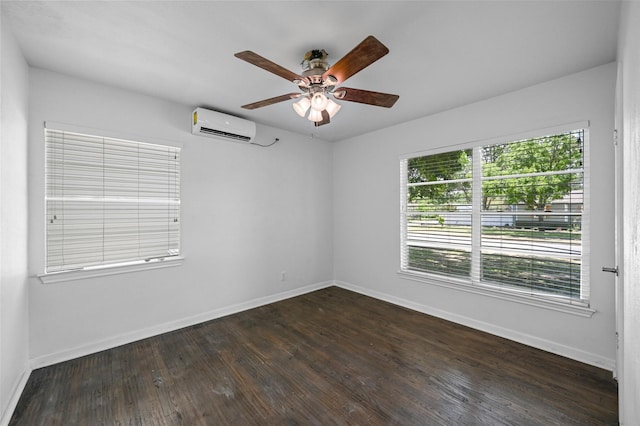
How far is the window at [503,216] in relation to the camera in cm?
262

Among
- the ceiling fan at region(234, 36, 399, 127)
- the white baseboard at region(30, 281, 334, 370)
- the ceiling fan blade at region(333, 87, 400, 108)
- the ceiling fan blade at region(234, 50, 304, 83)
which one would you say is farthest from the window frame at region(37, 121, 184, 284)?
the ceiling fan blade at region(333, 87, 400, 108)

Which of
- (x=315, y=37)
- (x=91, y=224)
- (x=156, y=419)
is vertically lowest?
(x=156, y=419)

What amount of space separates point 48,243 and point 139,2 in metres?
2.23

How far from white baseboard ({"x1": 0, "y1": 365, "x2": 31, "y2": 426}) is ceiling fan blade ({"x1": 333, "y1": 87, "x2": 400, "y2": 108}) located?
317cm

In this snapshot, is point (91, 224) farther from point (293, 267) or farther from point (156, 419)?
point (293, 267)

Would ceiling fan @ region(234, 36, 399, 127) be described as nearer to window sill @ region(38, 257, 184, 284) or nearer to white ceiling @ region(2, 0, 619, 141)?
white ceiling @ region(2, 0, 619, 141)

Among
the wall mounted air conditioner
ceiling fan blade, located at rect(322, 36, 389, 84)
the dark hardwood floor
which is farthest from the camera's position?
the wall mounted air conditioner

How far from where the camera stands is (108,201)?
276cm

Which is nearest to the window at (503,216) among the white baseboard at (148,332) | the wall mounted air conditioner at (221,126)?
the white baseboard at (148,332)

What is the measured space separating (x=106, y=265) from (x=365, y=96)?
3.00 meters

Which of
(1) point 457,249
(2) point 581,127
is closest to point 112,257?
(1) point 457,249

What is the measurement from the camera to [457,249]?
3.45 metres

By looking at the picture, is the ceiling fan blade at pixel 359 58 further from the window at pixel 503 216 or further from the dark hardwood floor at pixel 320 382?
the dark hardwood floor at pixel 320 382

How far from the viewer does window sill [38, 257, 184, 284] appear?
2476mm
